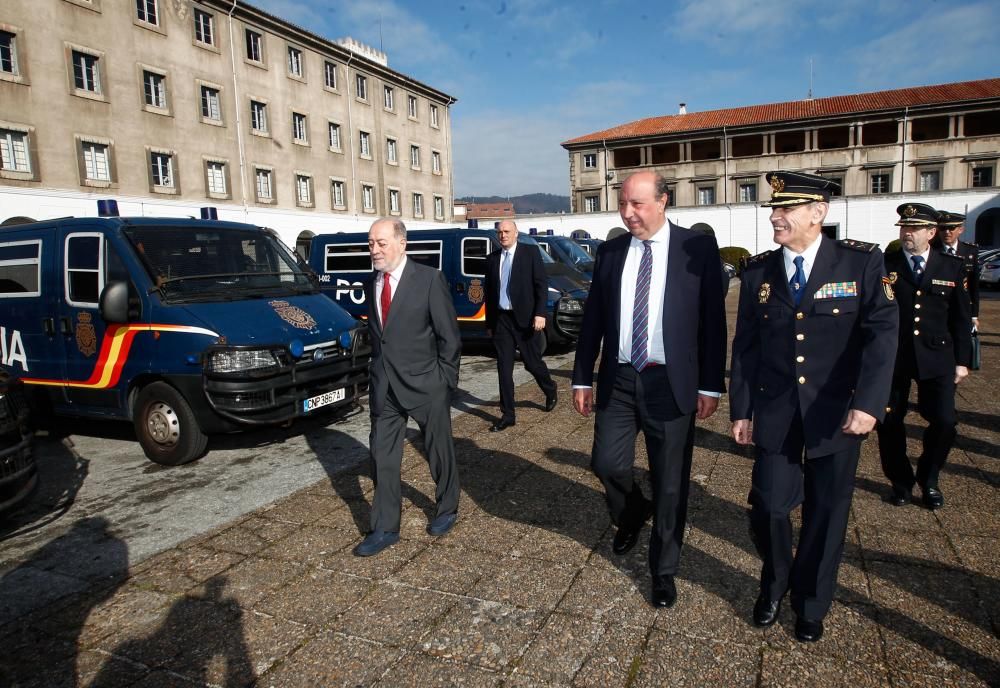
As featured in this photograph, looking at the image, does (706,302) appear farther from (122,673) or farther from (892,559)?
(122,673)

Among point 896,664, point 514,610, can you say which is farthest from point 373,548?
point 896,664

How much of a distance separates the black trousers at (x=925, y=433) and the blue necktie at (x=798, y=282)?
1.86 meters

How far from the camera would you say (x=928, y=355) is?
13.6ft

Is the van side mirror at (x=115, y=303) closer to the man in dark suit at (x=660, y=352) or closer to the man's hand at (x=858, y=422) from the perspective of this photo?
the man in dark suit at (x=660, y=352)

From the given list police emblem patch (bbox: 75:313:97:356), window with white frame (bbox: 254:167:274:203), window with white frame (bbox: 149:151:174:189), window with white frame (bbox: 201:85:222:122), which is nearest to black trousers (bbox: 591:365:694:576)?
police emblem patch (bbox: 75:313:97:356)

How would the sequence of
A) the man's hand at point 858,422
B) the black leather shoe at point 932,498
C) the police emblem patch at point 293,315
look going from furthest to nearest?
the police emblem patch at point 293,315 < the black leather shoe at point 932,498 < the man's hand at point 858,422

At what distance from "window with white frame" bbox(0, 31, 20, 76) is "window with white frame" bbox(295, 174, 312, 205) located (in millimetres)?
12097

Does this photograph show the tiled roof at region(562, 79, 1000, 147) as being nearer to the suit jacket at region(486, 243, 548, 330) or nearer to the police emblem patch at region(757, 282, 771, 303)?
the suit jacket at region(486, 243, 548, 330)

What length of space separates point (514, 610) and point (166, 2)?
29.3 m

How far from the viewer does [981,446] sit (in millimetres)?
5359

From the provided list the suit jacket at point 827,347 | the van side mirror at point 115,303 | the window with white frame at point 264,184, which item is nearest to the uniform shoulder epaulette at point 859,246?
the suit jacket at point 827,347

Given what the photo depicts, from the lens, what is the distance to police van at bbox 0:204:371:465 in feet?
17.0

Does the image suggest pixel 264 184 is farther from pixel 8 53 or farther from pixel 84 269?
pixel 84 269

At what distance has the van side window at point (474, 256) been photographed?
422 inches
